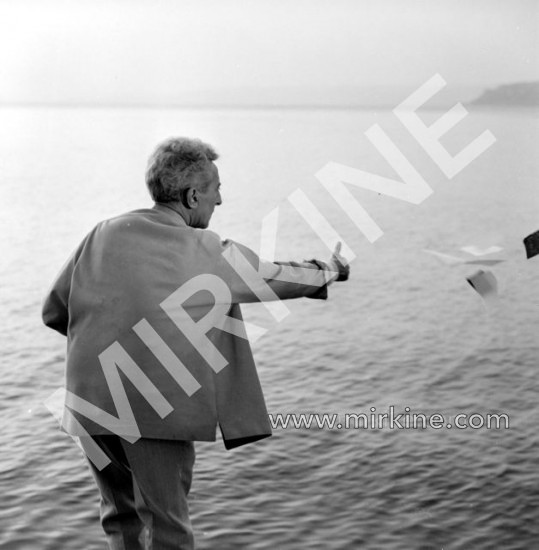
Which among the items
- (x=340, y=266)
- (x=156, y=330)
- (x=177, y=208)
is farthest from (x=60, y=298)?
(x=340, y=266)

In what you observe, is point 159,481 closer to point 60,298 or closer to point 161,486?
point 161,486

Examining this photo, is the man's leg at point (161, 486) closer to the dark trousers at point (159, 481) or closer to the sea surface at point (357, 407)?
the dark trousers at point (159, 481)

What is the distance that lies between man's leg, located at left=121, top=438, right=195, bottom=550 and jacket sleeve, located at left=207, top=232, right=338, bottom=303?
549mm

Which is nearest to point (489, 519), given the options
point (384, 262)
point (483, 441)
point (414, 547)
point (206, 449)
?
point (414, 547)

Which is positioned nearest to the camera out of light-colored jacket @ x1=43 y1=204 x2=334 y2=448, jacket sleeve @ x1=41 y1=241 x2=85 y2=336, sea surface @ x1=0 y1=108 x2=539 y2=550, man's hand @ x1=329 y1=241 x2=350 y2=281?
light-colored jacket @ x1=43 y1=204 x2=334 y2=448

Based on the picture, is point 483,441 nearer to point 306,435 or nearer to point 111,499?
point 306,435

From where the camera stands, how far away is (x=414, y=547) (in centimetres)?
502

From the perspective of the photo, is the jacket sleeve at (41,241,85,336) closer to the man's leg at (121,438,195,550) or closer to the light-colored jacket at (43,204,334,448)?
the light-colored jacket at (43,204,334,448)

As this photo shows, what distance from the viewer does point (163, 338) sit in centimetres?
286

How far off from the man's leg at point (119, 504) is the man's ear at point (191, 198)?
85 cm

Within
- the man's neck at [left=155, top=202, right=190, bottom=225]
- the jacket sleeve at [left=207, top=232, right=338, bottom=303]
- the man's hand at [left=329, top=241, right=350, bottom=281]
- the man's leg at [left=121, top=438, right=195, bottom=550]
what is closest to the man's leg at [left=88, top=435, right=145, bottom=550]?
the man's leg at [left=121, top=438, right=195, bottom=550]

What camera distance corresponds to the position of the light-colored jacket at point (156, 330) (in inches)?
113

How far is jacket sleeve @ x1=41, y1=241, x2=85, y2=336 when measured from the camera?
9.77 ft

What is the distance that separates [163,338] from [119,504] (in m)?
0.67
